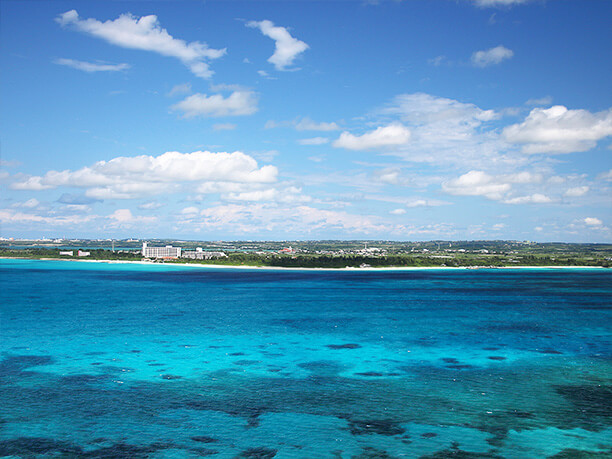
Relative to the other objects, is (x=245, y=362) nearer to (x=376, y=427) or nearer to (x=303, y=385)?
(x=303, y=385)

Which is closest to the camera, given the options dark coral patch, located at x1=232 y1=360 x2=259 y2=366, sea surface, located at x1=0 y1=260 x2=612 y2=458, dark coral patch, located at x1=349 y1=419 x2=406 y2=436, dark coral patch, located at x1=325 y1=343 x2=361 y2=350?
sea surface, located at x1=0 y1=260 x2=612 y2=458

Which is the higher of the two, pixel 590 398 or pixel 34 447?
pixel 590 398

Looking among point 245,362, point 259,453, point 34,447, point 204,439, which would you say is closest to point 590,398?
point 259,453

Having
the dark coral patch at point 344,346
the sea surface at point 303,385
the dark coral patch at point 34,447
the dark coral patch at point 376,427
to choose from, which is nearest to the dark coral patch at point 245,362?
the sea surface at point 303,385

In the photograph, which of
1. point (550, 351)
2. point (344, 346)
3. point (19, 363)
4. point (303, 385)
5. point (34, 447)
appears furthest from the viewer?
point (344, 346)

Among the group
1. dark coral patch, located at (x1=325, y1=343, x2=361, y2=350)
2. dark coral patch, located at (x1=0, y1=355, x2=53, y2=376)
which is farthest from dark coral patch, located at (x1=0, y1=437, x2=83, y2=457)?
dark coral patch, located at (x1=325, y1=343, x2=361, y2=350)

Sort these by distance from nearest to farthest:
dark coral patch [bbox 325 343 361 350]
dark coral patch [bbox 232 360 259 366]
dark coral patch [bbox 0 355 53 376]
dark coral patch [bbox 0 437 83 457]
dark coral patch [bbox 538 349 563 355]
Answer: dark coral patch [bbox 0 437 83 457] < dark coral patch [bbox 0 355 53 376] < dark coral patch [bbox 232 360 259 366] < dark coral patch [bbox 538 349 563 355] < dark coral patch [bbox 325 343 361 350]

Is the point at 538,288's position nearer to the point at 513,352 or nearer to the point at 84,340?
the point at 513,352

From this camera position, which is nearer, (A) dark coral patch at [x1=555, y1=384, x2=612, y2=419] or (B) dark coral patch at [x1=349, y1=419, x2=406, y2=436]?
(B) dark coral patch at [x1=349, y1=419, x2=406, y2=436]

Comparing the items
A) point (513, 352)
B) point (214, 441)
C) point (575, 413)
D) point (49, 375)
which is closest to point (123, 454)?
point (214, 441)

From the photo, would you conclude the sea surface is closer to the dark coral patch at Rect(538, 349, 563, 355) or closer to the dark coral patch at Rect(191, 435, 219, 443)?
the dark coral patch at Rect(191, 435, 219, 443)
